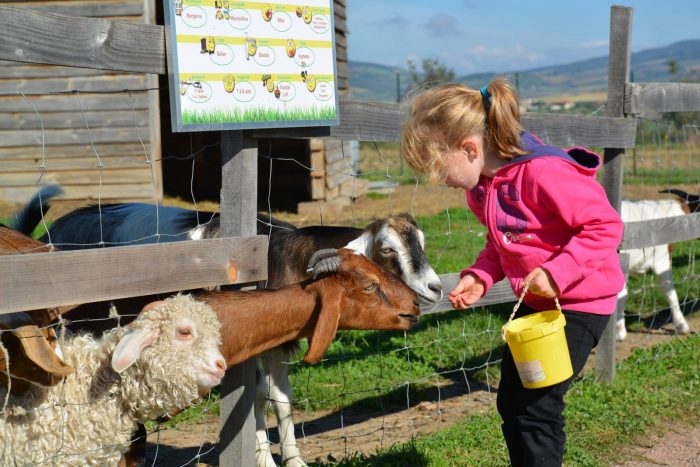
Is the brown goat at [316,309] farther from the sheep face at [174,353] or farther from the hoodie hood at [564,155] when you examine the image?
the hoodie hood at [564,155]

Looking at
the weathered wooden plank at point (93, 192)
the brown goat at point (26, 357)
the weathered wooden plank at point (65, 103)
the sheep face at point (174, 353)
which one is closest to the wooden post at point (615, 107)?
the sheep face at point (174, 353)

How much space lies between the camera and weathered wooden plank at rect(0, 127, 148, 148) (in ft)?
43.5

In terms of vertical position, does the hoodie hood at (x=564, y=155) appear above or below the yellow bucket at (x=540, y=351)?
→ above

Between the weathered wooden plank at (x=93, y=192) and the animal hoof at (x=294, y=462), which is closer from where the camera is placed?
the animal hoof at (x=294, y=462)

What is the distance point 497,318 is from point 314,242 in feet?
10.5

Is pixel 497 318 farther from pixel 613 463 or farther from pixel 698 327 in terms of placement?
pixel 613 463

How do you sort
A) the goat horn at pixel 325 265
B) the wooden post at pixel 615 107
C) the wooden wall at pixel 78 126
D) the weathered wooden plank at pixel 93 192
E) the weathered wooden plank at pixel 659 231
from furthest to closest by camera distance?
the weathered wooden plank at pixel 93 192 → the wooden wall at pixel 78 126 → the weathered wooden plank at pixel 659 231 → the wooden post at pixel 615 107 → the goat horn at pixel 325 265

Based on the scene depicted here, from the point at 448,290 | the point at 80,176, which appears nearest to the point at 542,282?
→ the point at 448,290

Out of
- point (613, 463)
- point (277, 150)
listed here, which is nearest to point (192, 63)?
point (613, 463)

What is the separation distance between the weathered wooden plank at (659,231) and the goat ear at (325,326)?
3258 mm

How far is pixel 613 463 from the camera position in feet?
15.2

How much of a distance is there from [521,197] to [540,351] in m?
0.62

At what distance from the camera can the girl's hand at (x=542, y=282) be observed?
318cm

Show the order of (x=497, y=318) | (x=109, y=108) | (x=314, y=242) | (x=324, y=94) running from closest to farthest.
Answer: (x=324, y=94) < (x=314, y=242) < (x=497, y=318) < (x=109, y=108)
